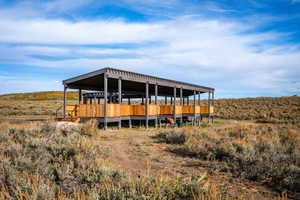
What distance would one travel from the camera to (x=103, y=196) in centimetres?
275

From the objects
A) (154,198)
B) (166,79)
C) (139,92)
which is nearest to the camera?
(154,198)

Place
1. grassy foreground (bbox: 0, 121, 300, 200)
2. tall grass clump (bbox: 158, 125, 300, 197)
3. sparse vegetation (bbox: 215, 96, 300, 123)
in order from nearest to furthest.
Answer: grassy foreground (bbox: 0, 121, 300, 200), tall grass clump (bbox: 158, 125, 300, 197), sparse vegetation (bbox: 215, 96, 300, 123)

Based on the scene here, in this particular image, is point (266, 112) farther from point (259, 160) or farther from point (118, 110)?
point (259, 160)

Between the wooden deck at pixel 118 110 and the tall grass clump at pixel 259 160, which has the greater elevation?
the wooden deck at pixel 118 110

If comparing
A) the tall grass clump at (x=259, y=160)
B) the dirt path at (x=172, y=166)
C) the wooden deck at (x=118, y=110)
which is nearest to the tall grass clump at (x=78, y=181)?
the dirt path at (x=172, y=166)

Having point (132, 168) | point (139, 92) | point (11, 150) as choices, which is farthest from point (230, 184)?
point (139, 92)

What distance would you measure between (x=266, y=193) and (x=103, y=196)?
10.7 ft

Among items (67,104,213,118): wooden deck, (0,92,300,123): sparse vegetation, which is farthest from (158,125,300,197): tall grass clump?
(0,92,300,123): sparse vegetation

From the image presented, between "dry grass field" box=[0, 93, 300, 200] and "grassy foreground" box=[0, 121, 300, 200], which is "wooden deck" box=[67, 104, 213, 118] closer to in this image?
"dry grass field" box=[0, 93, 300, 200]

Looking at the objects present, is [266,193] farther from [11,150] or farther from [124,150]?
[11,150]

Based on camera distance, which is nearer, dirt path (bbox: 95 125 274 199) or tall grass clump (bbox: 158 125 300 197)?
dirt path (bbox: 95 125 274 199)

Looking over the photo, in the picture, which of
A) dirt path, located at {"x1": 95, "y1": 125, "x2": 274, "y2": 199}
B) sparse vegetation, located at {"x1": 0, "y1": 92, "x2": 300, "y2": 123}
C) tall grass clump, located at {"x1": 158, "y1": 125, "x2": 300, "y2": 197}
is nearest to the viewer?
dirt path, located at {"x1": 95, "y1": 125, "x2": 274, "y2": 199}

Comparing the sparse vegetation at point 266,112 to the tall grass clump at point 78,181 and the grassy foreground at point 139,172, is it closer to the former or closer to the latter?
the grassy foreground at point 139,172

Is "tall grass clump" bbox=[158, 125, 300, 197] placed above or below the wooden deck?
below
